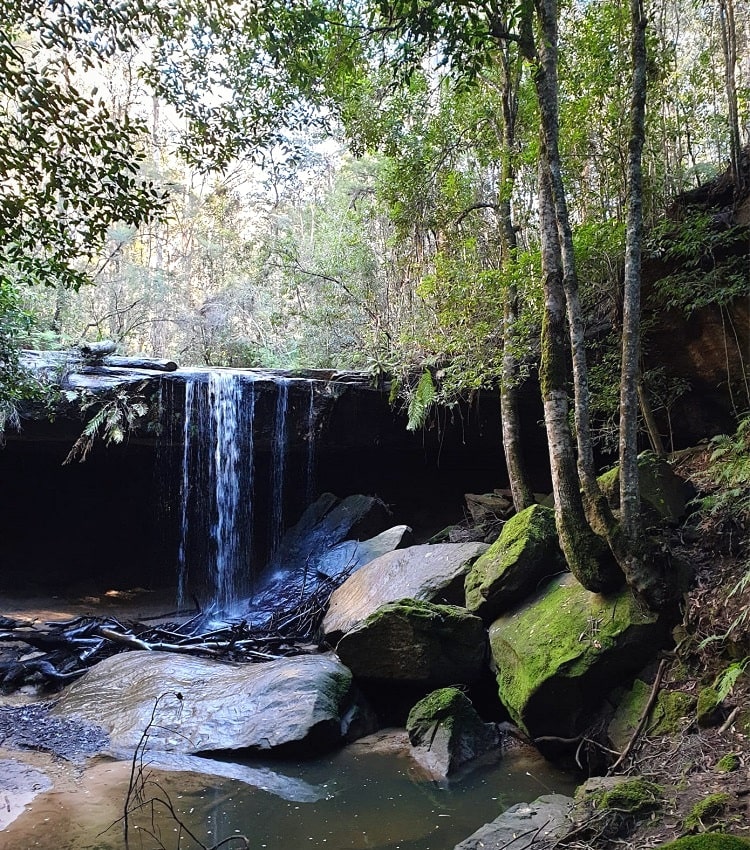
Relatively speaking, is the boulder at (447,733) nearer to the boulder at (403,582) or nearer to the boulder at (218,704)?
the boulder at (218,704)

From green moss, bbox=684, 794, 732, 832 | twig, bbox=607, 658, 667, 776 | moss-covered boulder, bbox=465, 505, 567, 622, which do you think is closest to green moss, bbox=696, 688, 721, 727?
twig, bbox=607, 658, 667, 776

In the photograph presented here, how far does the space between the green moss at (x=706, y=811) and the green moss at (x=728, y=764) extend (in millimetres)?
444

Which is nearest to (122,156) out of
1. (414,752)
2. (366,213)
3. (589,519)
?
(589,519)

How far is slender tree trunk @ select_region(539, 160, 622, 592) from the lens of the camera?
520 cm

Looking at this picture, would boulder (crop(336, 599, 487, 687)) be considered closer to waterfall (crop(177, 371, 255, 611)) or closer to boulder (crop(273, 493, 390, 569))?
boulder (crop(273, 493, 390, 569))

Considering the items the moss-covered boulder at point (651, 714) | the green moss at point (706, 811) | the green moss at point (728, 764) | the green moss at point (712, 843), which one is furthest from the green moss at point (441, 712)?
the green moss at point (712, 843)

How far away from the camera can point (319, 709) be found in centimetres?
548

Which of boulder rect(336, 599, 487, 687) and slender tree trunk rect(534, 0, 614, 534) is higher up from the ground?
slender tree trunk rect(534, 0, 614, 534)

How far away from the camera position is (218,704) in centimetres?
591

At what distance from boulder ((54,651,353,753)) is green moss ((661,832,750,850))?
3.33m

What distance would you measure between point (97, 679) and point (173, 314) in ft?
60.6

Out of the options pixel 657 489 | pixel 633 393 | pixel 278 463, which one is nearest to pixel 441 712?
pixel 657 489

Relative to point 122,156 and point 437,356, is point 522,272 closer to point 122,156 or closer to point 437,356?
point 437,356

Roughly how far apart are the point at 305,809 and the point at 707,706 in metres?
2.75
